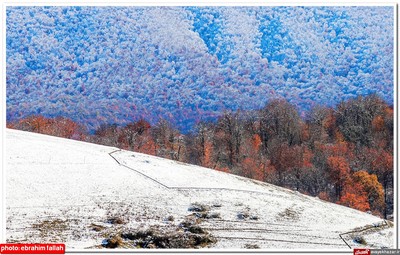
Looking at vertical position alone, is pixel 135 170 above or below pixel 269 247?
above

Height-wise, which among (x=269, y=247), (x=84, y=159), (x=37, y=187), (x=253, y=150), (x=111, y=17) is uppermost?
(x=111, y=17)

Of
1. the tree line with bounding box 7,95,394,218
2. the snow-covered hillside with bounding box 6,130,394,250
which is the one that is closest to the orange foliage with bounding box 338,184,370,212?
the tree line with bounding box 7,95,394,218

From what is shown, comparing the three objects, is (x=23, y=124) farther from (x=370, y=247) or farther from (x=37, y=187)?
(x=370, y=247)

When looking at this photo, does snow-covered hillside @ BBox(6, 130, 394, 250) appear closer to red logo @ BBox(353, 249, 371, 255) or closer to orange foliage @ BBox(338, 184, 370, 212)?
red logo @ BBox(353, 249, 371, 255)

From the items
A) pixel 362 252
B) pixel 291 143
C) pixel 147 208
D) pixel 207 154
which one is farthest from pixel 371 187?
pixel 147 208

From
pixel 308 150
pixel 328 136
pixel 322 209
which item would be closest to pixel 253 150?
pixel 308 150

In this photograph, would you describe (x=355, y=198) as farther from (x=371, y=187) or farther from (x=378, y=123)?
(x=378, y=123)
